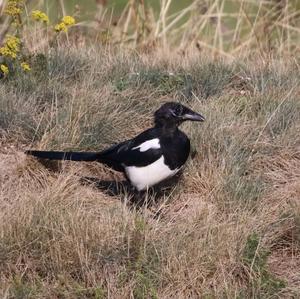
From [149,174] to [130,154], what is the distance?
0.58 feet

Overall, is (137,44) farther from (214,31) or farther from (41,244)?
(41,244)

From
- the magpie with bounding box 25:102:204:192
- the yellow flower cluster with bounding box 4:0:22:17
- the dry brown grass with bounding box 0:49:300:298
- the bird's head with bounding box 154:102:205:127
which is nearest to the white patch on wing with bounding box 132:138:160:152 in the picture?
the magpie with bounding box 25:102:204:192

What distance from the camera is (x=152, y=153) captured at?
5227 millimetres

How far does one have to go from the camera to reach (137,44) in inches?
315

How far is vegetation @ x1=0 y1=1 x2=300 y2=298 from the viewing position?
4.47 m

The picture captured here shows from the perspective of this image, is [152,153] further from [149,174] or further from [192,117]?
[192,117]

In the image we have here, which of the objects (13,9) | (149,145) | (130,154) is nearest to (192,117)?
(149,145)

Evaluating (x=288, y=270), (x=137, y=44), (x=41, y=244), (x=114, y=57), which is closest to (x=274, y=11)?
(x=137, y=44)

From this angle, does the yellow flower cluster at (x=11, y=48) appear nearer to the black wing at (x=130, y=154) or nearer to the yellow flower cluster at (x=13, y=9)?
the yellow flower cluster at (x=13, y=9)

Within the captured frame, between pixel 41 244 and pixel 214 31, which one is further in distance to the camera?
pixel 214 31

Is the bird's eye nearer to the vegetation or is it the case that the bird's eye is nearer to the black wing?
the black wing

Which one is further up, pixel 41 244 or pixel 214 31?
pixel 41 244

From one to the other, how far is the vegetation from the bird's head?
1.12 feet

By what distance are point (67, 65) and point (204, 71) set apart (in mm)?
1066
